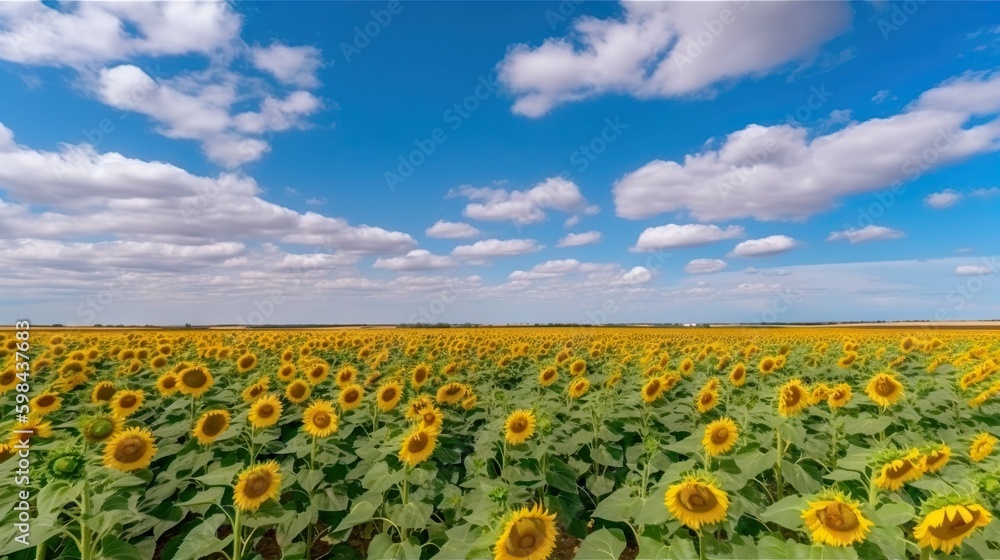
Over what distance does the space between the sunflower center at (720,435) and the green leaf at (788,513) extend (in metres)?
1.24

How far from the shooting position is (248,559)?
12.4ft

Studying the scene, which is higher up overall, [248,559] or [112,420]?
[112,420]

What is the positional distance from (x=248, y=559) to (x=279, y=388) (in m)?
4.86

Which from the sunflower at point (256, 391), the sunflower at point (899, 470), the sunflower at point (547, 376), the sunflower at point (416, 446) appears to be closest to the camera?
the sunflower at point (899, 470)

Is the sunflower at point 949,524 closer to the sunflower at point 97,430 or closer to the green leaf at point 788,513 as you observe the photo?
the green leaf at point 788,513

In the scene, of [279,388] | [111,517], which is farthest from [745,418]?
[279,388]

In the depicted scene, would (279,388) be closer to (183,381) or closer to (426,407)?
(183,381)

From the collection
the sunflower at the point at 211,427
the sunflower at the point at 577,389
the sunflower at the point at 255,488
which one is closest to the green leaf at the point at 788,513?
the sunflower at the point at 255,488

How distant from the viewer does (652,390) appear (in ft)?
21.5

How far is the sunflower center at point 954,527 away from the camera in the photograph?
8.54 ft

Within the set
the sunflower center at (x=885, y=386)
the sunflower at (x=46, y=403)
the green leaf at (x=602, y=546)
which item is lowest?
the green leaf at (x=602, y=546)

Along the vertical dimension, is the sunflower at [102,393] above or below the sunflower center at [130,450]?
above

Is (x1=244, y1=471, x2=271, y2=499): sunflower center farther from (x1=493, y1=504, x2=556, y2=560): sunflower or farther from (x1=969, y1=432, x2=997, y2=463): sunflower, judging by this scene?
(x1=969, y1=432, x2=997, y2=463): sunflower

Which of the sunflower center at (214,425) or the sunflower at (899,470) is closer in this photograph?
the sunflower at (899,470)
